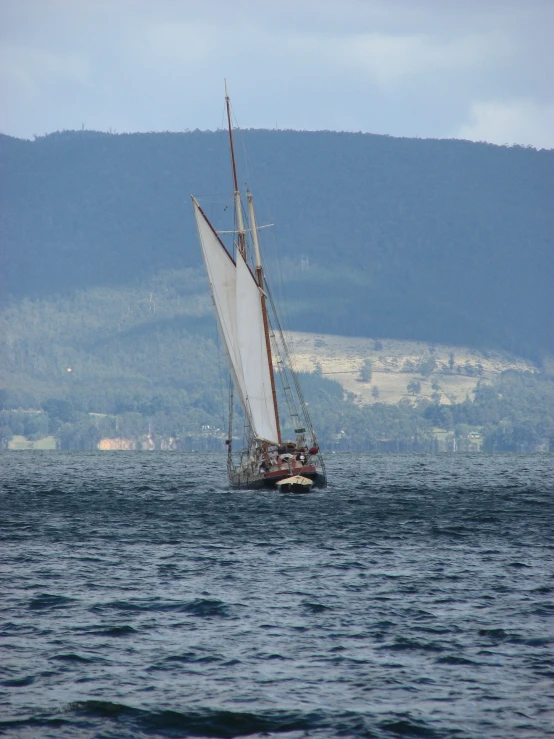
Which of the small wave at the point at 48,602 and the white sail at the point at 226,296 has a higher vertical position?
the white sail at the point at 226,296

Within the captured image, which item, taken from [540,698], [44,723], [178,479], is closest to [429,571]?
[540,698]

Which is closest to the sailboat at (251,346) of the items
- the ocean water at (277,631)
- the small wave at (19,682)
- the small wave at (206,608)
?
the ocean water at (277,631)

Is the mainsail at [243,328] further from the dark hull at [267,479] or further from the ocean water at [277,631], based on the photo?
the ocean water at [277,631]

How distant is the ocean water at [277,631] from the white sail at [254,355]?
74.7ft

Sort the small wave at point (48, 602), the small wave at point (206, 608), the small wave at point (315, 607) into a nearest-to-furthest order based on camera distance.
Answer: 1. the small wave at point (206, 608)
2. the small wave at point (315, 607)
3. the small wave at point (48, 602)

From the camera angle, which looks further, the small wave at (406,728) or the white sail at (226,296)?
the white sail at (226,296)

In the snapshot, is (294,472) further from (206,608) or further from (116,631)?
(116,631)

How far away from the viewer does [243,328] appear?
92875 mm

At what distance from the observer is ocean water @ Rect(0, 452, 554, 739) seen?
27641 mm

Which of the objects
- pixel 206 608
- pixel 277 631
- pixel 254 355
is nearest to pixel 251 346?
pixel 254 355

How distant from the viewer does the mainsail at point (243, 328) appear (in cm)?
9244

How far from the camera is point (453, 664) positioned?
32.1m

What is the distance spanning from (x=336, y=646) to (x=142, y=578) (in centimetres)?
1416

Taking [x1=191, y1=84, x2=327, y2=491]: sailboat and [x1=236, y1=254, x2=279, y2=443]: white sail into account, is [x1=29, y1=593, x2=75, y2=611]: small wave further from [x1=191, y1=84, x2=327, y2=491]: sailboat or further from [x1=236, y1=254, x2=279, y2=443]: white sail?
[x1=236, y1=254, x2=279, y2=443]: white sail
